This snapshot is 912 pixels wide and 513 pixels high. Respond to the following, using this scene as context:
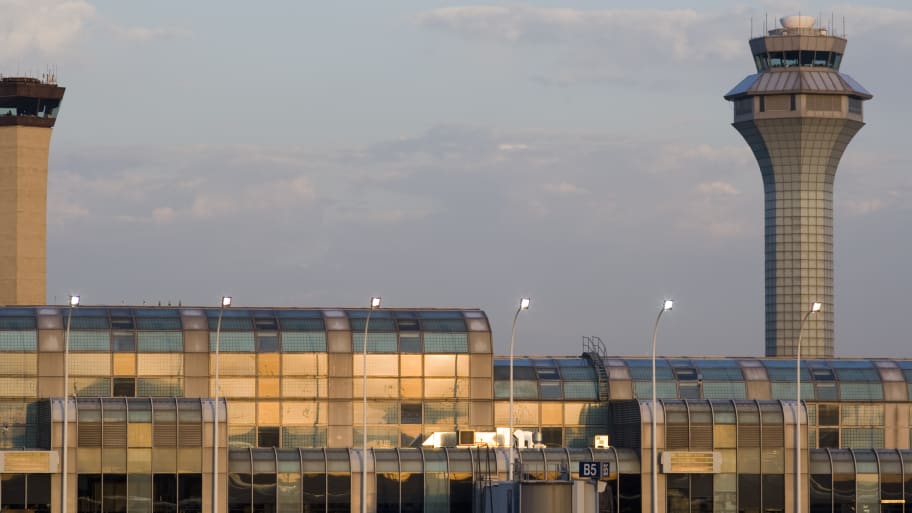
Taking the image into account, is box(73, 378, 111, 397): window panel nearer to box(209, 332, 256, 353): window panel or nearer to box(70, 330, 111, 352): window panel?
box(70, 330, 111, 352): window panel

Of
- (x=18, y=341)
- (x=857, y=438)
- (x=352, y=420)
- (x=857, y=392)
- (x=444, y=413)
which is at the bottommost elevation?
(x=857, y=438)

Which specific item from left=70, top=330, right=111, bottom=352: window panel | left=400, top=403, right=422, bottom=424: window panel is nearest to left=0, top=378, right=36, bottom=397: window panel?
left=70, top=330, right=111, bottom=352: window panel

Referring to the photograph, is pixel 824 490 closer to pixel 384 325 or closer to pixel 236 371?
pixel 384 325

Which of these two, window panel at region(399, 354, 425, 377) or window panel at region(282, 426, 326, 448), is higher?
window panel at region(399, 354, 425, 377)

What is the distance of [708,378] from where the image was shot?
135 metres

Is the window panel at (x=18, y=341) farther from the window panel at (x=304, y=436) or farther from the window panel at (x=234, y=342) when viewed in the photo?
the window panel at (x=304, y=436)

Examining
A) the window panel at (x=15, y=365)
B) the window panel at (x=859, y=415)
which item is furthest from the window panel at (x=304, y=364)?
the window panel at (x=859, y=415)

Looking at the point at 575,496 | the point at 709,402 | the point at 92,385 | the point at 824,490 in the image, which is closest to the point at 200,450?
the point at 92,385

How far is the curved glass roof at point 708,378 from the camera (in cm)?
13250

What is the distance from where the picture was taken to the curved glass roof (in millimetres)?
132500

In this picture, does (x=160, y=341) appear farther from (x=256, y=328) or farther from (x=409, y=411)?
(x=409, y=411)

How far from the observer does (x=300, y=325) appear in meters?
128

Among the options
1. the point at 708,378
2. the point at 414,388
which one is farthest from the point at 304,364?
the point at 708,378

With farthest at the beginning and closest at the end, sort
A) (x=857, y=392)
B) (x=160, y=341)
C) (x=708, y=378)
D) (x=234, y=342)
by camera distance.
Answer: (x=857, y=392) < (x=708, y=378) < (x=234, y=342) < (x=160, y=341)
